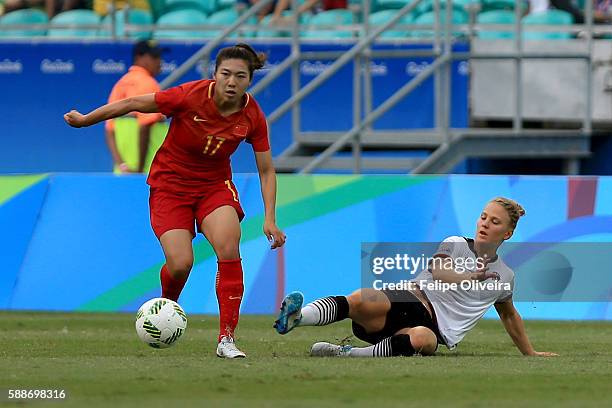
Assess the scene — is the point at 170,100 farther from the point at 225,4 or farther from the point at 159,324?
the point at 225,4

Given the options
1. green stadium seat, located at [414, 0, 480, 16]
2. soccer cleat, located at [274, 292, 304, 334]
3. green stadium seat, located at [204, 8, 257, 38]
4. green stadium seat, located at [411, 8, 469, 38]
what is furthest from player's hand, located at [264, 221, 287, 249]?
green stadium seat, located at [204, 8, 257, 38]

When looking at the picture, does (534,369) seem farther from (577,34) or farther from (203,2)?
(203,2)

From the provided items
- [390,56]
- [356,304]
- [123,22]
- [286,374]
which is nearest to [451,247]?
[356,304]

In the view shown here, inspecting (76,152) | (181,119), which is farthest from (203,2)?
(181,119)

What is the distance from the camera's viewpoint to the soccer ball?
9125 millimetres

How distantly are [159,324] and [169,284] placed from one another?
60 centimetres

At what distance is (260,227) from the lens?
1384cm

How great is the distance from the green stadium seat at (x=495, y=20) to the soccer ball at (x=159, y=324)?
33.4 ft

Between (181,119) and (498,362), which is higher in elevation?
(181,119)

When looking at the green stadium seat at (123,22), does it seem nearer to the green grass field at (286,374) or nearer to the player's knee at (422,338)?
the green grass field at (286,374)

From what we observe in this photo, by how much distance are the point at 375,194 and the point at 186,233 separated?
471 centimetres

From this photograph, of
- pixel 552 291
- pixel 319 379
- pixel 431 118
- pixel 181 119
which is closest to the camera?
pixel 319 379

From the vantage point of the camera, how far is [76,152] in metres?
19.2

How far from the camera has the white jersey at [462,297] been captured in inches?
370
